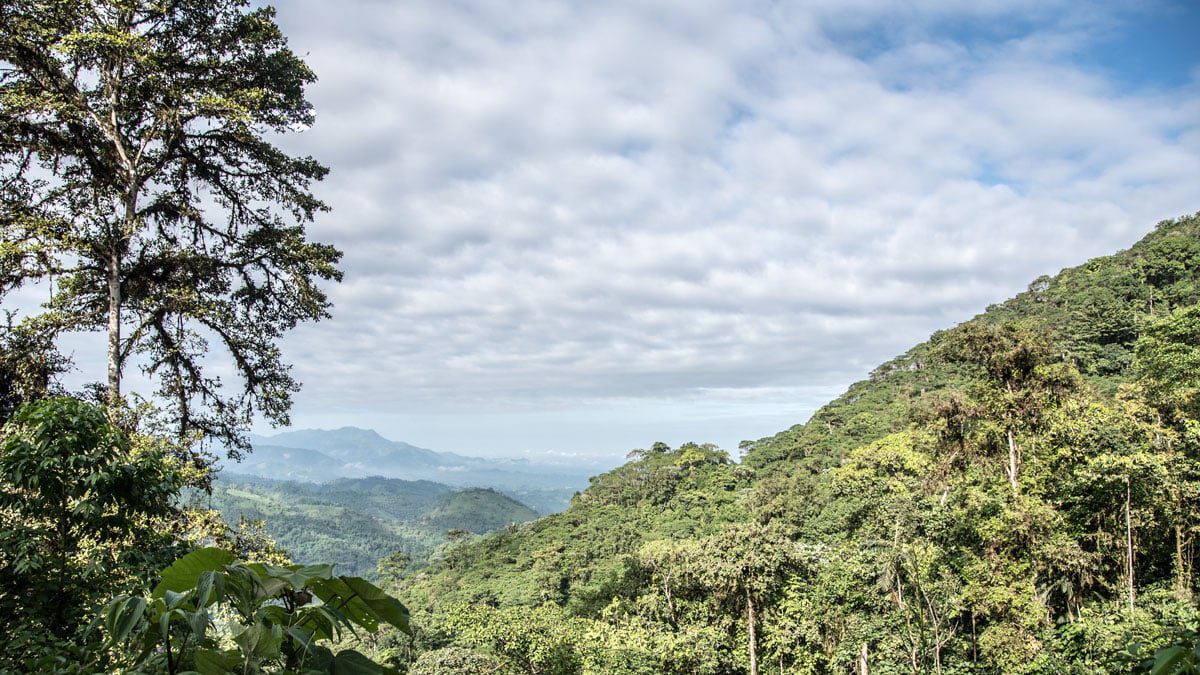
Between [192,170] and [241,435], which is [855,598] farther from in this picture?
[192,170]

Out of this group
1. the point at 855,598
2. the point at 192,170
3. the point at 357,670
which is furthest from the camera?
the point at 855,598

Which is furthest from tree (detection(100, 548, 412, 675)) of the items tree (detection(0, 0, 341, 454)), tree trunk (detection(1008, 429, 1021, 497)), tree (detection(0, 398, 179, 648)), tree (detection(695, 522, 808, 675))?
tree (detection(695, 522, 808, 675))

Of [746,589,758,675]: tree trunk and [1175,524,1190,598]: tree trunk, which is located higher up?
[1175,524,1190,598]: tree trunk

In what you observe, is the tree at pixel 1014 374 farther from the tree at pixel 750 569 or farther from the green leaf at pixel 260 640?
the green leaf at pixel 260 640

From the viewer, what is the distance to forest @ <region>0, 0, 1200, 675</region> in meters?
2.03

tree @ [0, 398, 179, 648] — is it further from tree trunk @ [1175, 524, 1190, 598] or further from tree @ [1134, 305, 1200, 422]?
tree @ [1134, 305, 1200, 422]

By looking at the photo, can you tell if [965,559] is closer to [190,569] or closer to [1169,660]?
[1169,660]

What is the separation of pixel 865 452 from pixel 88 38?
2746 centimetres

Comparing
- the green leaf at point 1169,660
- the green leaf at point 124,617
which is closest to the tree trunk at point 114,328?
the green leaf at point 124,617

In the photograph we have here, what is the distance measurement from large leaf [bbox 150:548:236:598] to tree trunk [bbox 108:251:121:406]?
24.4 feet

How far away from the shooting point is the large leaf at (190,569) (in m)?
1.08

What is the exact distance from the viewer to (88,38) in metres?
6.09

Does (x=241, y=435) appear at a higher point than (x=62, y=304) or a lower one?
lower

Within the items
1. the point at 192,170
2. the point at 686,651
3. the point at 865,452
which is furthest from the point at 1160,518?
the point at 192,170
